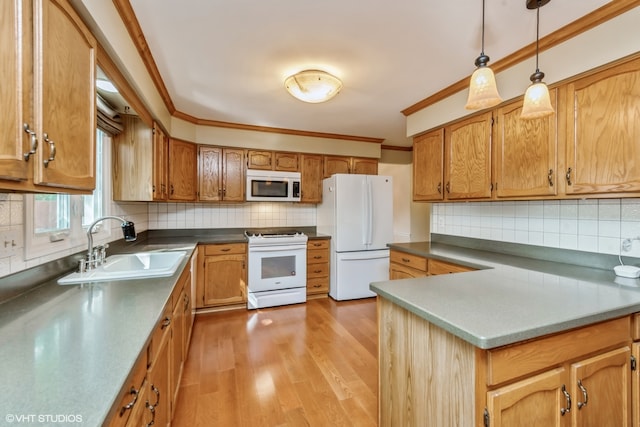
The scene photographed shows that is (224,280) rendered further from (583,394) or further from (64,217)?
(583,394)

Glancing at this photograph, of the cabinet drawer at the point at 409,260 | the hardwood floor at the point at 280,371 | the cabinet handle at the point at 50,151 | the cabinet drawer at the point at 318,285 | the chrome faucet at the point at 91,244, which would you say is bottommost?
the hardwood floor at the point at 280,371

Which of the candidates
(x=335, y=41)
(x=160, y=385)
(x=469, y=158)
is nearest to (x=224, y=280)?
(x=160, y=385)

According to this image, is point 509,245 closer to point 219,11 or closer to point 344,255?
point 344,255

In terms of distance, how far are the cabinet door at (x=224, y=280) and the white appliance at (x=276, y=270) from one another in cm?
10

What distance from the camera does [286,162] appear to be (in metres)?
3.97

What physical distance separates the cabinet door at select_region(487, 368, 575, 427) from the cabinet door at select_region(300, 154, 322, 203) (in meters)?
3.33

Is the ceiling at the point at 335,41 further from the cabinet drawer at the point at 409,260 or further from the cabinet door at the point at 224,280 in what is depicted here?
the cabinet door at the point at 224,280

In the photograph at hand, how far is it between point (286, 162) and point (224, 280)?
1773mm

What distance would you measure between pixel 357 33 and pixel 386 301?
1.62 m

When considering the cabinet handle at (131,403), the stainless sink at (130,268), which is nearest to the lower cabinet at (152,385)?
the cabinet handle at (131,403)

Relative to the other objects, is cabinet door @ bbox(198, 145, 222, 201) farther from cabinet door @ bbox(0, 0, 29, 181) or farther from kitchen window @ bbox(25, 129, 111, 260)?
cabinet door @ bbox(0, 0, 29, 181)

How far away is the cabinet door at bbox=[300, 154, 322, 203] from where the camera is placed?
13.4 ft

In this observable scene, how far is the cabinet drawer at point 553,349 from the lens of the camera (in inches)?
37.0

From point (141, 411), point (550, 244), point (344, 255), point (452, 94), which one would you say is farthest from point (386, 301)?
point (344, 255)
